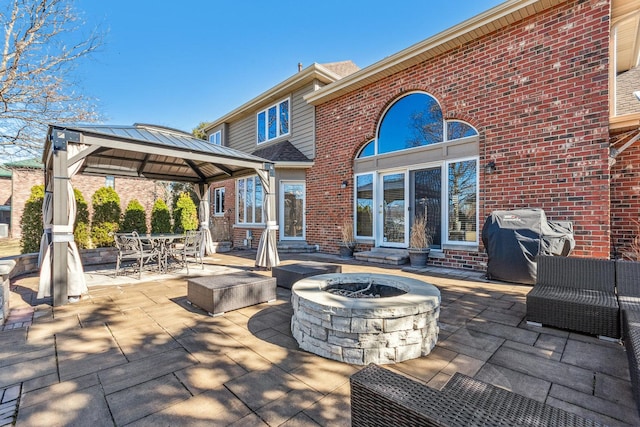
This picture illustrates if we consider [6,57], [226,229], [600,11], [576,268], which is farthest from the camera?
[226,229]

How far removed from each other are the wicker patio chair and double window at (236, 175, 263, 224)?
9130 mm

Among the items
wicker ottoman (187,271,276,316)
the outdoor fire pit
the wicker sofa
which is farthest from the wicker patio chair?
wicker ottoman (187,271,276,316)

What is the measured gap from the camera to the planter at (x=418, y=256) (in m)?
6.46

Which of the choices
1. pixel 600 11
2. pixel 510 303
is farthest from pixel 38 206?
pixel 600 11

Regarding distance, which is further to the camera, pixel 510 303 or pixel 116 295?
pixel 116 295

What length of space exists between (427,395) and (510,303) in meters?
3.53

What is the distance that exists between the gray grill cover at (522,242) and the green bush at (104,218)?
30.6 ft

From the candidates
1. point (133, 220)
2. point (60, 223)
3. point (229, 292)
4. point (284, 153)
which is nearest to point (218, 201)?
point (133, 220)

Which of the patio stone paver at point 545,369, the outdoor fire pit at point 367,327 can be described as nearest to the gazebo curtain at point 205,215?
the outdoor fire pit at point 367,327

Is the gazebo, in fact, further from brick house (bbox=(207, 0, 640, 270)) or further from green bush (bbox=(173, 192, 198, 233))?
green bush (bbox=(173, 192, 198, 233))

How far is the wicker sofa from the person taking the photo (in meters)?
0.99

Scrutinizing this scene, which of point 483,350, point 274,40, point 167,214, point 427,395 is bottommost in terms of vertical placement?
point 483,350

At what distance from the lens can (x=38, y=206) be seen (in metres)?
6.63

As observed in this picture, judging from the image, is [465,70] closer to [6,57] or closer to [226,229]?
[226,229]
